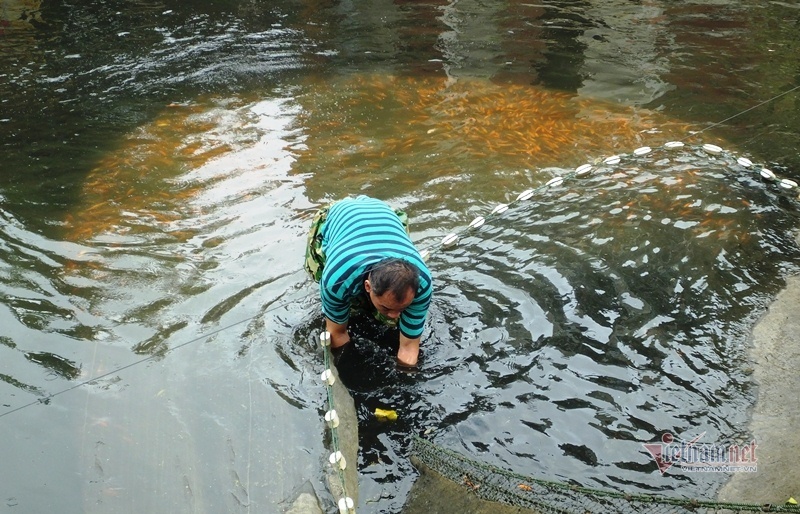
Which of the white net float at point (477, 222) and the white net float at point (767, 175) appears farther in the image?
the white net float at point (767, 175)

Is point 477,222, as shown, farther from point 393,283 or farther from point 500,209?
point 393,283

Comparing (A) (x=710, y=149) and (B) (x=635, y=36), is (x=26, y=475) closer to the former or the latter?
(A) (x=710, y=149)

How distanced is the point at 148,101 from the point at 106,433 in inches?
214

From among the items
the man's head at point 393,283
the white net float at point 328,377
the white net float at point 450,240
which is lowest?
the white net float at point 450,240

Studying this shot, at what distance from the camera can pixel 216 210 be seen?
6.24 m

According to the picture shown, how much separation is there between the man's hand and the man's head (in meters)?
0.73

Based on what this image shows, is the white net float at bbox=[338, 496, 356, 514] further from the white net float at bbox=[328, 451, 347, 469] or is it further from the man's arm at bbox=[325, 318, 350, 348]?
the man's arm at bbox=[325, 318, 350, 348]

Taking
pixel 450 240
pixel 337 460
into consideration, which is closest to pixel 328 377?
pixel 337 460

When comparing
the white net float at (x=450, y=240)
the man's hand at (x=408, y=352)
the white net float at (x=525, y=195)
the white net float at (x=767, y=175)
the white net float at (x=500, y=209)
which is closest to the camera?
the man's hand at (x=408, y=352)

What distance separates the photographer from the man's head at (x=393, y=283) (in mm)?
3461

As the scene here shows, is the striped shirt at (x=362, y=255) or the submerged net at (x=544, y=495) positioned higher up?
the striped shirt at (x=362, y=255)

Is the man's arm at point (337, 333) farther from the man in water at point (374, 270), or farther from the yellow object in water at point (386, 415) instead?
the yellow object in water at point (386, 415)

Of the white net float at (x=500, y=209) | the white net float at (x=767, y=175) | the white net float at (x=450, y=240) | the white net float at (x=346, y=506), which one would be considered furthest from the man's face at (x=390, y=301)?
the white net float at (x=767, y=175)

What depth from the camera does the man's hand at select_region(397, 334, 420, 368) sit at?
4.28 m
